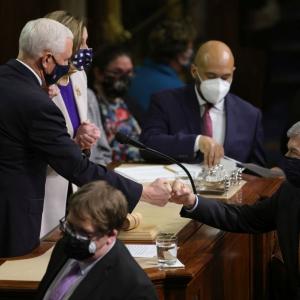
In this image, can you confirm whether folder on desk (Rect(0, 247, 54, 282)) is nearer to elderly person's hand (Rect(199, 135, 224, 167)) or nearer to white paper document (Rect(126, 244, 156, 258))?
white paper document (Rect(126, 244, 156, 258))

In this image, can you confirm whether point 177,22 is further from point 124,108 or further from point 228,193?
point 228,193

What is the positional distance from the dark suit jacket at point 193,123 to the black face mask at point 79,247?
2.48 meters

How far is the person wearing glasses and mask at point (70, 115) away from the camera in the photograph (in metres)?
→ 4.82

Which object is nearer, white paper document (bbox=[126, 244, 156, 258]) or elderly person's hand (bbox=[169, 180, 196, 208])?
white paper document (bbox=[126, 244, 156, 258])

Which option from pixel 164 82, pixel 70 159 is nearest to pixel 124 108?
pixel 164 82

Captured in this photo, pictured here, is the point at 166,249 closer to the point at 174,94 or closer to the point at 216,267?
the point at 216,267

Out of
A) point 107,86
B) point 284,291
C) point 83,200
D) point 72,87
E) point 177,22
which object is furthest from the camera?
point 177,22

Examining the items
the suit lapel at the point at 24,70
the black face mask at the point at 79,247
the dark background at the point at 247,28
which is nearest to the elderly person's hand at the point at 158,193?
the suit lapel at the point at 24,70

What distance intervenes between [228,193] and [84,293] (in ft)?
5.75

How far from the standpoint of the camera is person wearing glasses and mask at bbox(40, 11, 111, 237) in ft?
15.8

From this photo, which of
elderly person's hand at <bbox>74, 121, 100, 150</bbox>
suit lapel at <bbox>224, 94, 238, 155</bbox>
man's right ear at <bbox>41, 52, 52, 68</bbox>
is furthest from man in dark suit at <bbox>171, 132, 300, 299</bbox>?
suit lapel at <bbox>224, 94, 238, 155</bbox>

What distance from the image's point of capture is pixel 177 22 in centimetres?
800

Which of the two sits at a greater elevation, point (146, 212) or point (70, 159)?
point (70, 159)

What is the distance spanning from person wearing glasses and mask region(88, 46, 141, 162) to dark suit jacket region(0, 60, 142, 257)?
8.13ft
